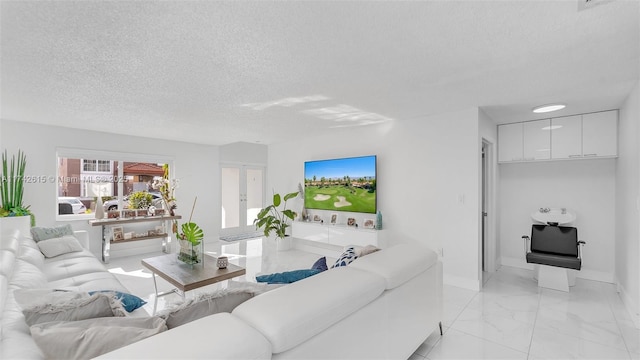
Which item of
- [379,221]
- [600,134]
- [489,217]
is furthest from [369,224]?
[600,134]

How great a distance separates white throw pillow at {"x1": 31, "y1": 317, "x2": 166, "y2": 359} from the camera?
3.21ft

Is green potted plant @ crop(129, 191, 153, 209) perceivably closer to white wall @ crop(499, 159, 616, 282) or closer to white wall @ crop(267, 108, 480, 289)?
white wall @ crop(267, 108, 480, 289)

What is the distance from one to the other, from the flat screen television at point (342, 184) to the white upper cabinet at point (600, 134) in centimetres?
274

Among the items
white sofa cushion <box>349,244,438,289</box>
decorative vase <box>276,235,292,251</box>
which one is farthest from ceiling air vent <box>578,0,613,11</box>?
decorative vase <box>276,235,292,251</box>

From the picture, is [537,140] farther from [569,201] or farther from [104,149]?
[104,149]

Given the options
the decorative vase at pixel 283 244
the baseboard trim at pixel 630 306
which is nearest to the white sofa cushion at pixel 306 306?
the baseboard trim at pixel 630 306

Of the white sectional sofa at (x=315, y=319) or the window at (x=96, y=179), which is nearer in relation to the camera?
the white sectional sofa at (x=315, y=319)

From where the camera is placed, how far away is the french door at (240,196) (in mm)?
7023

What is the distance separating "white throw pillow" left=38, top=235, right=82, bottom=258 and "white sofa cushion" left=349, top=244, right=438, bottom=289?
3.62 meters

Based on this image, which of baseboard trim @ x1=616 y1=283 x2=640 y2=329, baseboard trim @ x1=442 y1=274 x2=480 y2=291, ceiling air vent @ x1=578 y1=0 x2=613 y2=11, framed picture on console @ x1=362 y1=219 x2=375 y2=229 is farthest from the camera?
framed picture on console @ x1=362 y1=219 x2=375 y2=229

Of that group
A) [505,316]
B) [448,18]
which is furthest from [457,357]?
[448,18]

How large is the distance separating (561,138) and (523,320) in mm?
2599

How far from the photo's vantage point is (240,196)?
23.9 feet

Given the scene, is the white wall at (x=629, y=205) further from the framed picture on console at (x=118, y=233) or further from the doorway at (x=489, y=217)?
the framed picture on console at (x=118, y=233)
